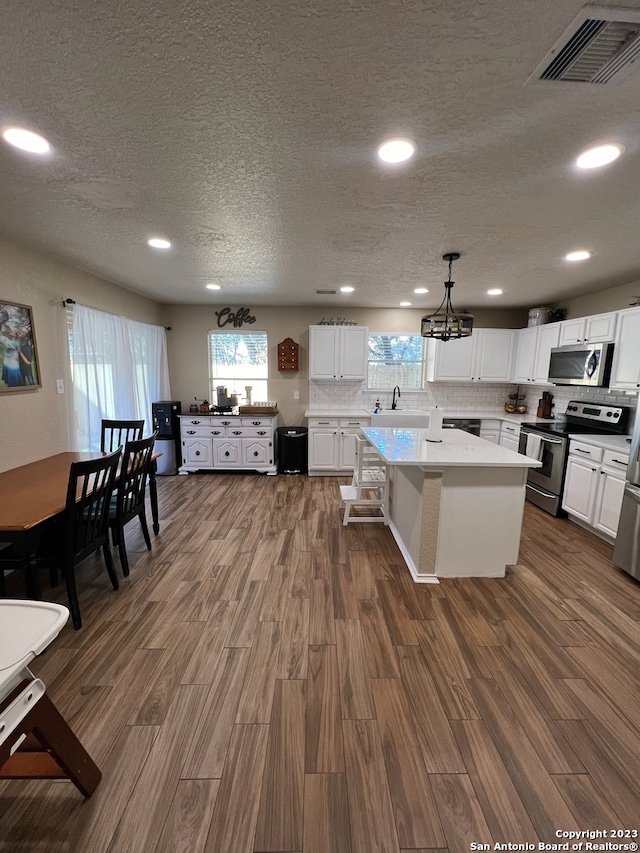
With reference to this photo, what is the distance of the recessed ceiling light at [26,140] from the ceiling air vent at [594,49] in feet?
6.38

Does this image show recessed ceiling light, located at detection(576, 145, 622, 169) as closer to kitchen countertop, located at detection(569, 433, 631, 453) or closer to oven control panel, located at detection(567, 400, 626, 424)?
kitchen countertop, located at detection(569, 433, 631, 453)

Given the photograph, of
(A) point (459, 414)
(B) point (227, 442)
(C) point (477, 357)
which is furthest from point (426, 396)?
(B) point (227, 442)

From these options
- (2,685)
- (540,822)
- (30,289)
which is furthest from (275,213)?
(540,822)

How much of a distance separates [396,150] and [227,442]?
4090mm

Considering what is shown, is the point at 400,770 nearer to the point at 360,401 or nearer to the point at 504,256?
the point at 504,256

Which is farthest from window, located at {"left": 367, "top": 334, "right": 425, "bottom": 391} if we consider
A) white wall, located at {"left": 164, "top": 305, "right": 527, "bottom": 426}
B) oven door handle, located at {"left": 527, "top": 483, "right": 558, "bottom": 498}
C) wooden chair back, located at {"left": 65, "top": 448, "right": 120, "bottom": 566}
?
wooden chair back, located at {"left": 65, "top": 448, "right": 120, "bottom": 566}

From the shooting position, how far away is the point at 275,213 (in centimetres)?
213

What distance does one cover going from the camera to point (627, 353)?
313 cm

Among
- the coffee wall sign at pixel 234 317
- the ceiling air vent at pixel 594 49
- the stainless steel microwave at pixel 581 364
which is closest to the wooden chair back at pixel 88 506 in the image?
the ceiling air vent at pixel 594 49

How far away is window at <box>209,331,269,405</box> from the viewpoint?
529cm

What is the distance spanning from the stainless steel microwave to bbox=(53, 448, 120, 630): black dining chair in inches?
170

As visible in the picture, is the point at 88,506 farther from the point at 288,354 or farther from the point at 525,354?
the point at 525,354

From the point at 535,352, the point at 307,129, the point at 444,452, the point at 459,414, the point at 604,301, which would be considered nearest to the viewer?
the point at 307,129

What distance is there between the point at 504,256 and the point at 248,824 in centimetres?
369
